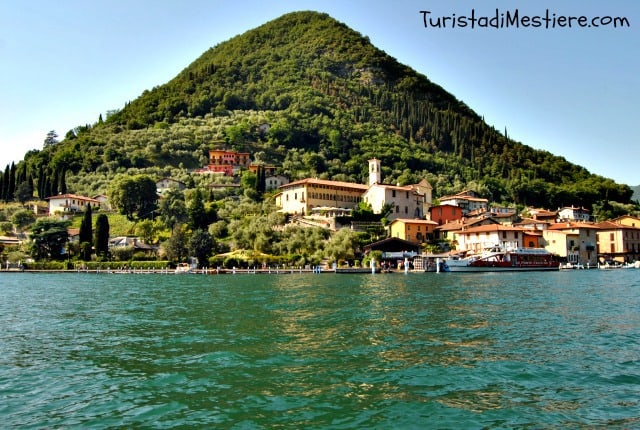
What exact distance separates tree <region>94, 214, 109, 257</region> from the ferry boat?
4422 cm

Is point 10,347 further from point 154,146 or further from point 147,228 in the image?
point 154,146

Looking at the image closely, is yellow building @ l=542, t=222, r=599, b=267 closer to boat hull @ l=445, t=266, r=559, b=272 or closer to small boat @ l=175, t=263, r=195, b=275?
boat hull @ l=445, t=266, r=559, b=272

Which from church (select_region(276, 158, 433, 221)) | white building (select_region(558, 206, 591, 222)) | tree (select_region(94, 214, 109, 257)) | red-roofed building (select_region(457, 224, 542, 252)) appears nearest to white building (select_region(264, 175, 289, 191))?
church (select_region(276, 158, 433, 221))

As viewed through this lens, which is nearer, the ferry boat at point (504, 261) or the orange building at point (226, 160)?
the ferry boat at point (504, 261)

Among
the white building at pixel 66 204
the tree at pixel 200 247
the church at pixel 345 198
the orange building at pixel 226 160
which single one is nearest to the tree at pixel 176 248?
the tree at pixel 200 247

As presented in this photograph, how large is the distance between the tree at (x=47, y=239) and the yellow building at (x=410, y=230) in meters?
44.9

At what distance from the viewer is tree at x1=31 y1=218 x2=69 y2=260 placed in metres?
71.6

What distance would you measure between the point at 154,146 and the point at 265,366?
361 ft

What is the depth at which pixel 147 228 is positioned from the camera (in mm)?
75812

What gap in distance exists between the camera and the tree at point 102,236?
70375mm

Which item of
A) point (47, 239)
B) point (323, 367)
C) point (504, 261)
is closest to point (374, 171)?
point (504, 261)

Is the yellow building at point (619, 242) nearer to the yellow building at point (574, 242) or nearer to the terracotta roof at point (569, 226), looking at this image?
the terracotta roof at point (569, 226)

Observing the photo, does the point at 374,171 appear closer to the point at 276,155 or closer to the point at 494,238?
the point at 494,238

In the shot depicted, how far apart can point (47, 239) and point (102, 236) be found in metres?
7.58
